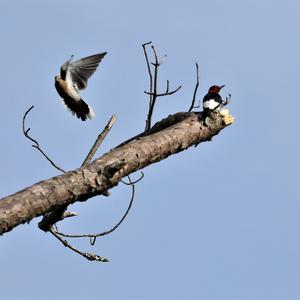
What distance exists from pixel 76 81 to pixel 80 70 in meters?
0.18

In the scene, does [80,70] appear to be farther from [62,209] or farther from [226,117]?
[62,209]

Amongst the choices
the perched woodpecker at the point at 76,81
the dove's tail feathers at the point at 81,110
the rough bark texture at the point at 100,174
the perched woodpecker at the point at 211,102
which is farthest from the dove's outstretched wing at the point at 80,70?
the rough bark texture at the point at 100,174

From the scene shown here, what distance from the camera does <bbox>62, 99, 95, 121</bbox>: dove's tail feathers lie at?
37.9 ft

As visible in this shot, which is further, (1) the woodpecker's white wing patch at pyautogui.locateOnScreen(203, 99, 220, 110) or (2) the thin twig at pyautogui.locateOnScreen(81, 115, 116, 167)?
(1) the woodpecker's white wing patch at pyautogui.locateOnScreen(203, 99, 220, 110)

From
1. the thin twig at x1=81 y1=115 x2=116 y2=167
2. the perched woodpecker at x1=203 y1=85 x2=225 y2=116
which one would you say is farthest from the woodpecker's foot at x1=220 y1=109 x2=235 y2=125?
the thin twig at x1=81 y1=115 x2=116 y2=167

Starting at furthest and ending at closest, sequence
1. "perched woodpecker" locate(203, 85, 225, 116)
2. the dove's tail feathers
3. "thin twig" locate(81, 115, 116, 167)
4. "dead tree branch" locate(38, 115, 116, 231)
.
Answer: the dove's tail feathers < "perched woodpecker" locate(203, 85, 225, 116) < "thin twig" locate(81, 115, 116, 167) < "dead tree branch" locate(38, 115, 116, 231)

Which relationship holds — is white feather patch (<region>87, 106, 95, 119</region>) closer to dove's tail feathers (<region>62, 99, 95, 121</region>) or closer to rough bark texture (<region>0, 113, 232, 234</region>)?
dove's tail feathers (<region>62, 99, 95, 121</region>)

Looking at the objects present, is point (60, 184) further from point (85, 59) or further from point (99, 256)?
point (85, 59)

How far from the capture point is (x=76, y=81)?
37.5 feet

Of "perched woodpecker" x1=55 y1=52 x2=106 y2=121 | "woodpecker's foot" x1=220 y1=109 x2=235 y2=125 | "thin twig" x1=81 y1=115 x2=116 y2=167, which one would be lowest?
"thin twig" x1=81 y1=115 x2=116 y2=167

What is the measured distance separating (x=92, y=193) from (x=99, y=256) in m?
0.79

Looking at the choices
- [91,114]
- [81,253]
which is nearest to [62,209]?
[81,253]

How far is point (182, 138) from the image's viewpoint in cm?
704

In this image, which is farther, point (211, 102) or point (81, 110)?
point (81, 110)
